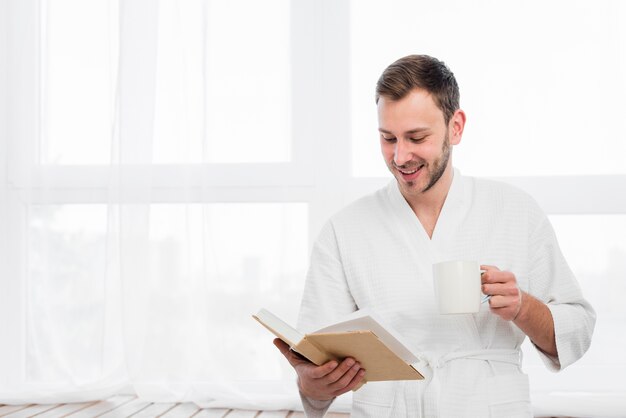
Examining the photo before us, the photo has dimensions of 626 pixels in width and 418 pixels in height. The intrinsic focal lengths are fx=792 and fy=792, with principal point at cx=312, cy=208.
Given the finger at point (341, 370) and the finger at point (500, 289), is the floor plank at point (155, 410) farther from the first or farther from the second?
the finger at point (500, 289)

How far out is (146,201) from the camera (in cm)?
324

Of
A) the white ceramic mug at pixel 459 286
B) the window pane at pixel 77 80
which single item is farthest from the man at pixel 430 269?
the window pane at pixel 77 80

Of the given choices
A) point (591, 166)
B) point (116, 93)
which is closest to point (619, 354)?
point (591, 166)

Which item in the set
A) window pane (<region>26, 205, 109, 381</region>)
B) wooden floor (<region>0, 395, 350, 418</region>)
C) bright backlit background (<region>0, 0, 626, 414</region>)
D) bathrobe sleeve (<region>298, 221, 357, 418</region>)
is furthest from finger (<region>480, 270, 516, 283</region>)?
window pane (<region>26, 205, 109, 381</region>)

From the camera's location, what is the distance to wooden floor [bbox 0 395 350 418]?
114 inches

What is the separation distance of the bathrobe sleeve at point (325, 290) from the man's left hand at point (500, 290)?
441 mm

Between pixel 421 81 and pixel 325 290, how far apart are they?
532 millimetres

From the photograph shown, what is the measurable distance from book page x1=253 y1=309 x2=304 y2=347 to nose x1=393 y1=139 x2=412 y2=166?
479 millimetres

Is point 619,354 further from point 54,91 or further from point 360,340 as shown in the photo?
point 54,91

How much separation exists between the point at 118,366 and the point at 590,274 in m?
1.91

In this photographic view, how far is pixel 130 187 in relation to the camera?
3248 millimetres

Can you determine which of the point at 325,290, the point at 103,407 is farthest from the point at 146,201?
the point at 325,290

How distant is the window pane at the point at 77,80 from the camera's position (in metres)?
3.39

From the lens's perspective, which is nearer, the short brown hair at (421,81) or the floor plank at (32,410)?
the short brown hair at (421,81)
